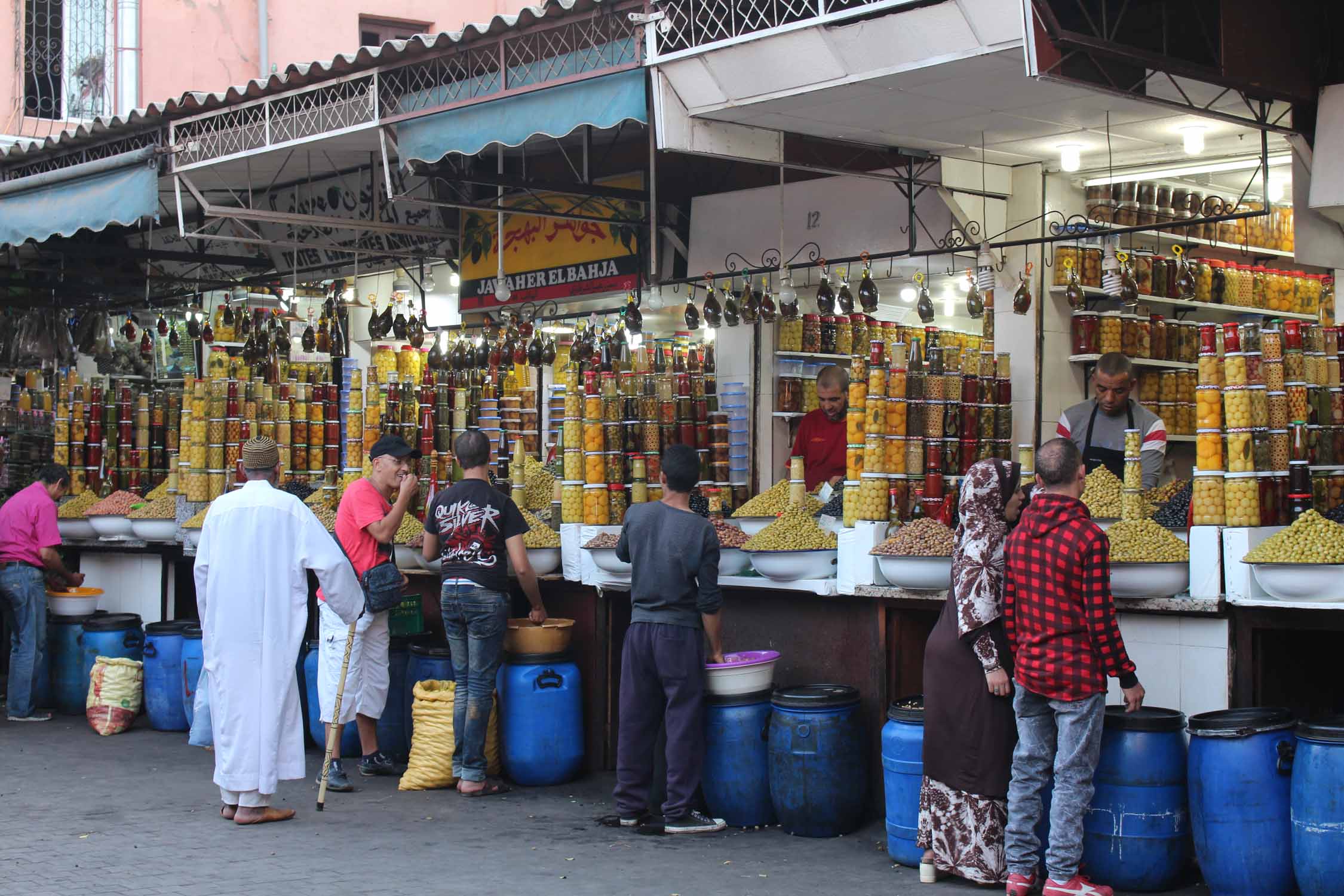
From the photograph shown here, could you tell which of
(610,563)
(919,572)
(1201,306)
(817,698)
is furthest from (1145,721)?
(1201,306)

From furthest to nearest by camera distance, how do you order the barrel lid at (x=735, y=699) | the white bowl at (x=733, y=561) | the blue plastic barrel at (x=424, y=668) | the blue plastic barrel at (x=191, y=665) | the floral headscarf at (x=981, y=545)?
the blue plastic barrel at (x=191, y=665) < the blue plastic barrel at (x=424, y=668) < the white bowl at (x=733, y=561) < the barrel lid at (x=735, y=699) < the floral headscarf at (x=981, y=545)

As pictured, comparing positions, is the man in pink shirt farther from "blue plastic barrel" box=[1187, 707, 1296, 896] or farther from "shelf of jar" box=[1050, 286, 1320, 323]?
"blue plastic barrel" box=[1187, 707, 1296, 896]

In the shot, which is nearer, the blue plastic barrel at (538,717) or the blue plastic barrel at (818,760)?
the blue plastic barrel at (818,760)

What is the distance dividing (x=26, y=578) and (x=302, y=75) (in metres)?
3.60

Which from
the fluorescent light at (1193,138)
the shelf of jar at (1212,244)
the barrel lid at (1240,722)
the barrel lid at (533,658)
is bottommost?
the barrel lid at (533,658)

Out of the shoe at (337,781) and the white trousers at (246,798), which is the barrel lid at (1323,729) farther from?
the shoe at (337,781)

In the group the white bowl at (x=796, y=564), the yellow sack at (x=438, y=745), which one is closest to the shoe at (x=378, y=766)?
the yellow sack at (x=438, y=745)

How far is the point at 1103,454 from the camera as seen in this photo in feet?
26.0

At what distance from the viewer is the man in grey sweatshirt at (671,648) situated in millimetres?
6188

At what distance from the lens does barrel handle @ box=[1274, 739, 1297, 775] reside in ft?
15.8

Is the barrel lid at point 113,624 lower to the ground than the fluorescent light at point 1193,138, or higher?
lower

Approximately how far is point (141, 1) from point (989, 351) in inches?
480

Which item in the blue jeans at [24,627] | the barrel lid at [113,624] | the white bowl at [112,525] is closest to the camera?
the blue jeans at [24,627]

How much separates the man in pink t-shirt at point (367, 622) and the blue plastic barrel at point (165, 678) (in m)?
1.80
